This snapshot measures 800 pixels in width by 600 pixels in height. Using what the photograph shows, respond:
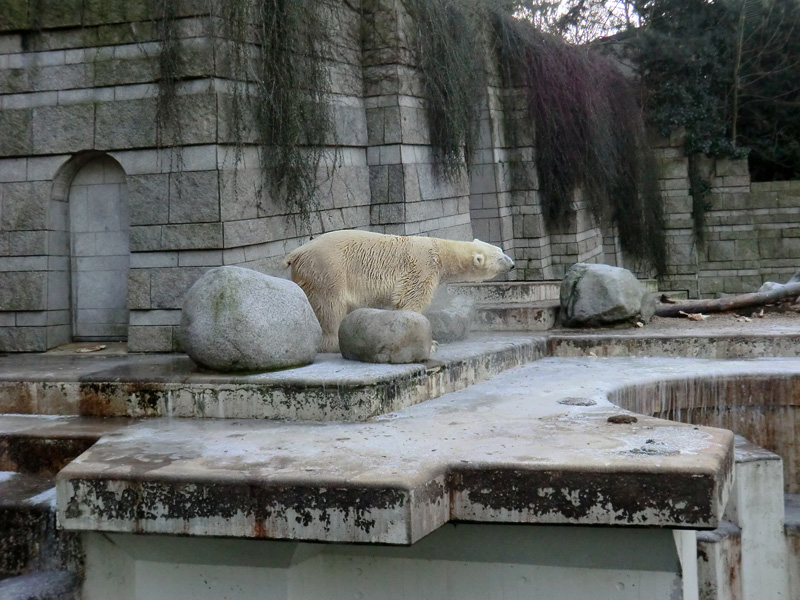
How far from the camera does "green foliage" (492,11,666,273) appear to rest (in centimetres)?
1300

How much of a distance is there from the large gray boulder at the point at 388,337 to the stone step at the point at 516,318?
9.37 feet

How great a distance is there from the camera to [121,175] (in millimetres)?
7719

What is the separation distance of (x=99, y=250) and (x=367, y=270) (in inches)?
109

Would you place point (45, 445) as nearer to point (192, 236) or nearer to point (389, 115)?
point (192, 236)

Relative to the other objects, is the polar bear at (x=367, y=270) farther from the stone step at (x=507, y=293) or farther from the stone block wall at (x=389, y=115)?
the stone step at (x=507, y=293)

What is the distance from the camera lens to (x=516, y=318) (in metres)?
8.61

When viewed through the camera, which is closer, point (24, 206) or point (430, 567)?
point (430, 567)

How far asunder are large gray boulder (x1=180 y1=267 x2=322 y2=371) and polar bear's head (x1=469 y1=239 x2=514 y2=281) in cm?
156

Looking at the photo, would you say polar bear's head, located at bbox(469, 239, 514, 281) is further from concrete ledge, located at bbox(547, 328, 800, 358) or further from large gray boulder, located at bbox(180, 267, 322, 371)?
large gray boulder, located at bbox(180, 267, 322, 371)

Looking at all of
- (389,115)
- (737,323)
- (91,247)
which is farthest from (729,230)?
(91,247)

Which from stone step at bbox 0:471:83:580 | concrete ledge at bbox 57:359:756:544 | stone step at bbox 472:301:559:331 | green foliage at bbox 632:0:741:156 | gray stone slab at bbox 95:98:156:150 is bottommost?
stone step at bbox 0:471:83:580

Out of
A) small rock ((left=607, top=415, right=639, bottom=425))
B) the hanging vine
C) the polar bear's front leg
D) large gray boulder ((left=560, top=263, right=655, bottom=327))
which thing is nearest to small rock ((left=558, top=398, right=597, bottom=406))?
small rock ((left=607, top=415, right=639, bottom=425))

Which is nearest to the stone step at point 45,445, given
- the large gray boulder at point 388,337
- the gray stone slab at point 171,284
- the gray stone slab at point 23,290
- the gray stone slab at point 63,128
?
the large gray boulder at point 388,337

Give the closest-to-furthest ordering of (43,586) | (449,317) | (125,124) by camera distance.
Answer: (43,586) < (449,317) < (125,124)
